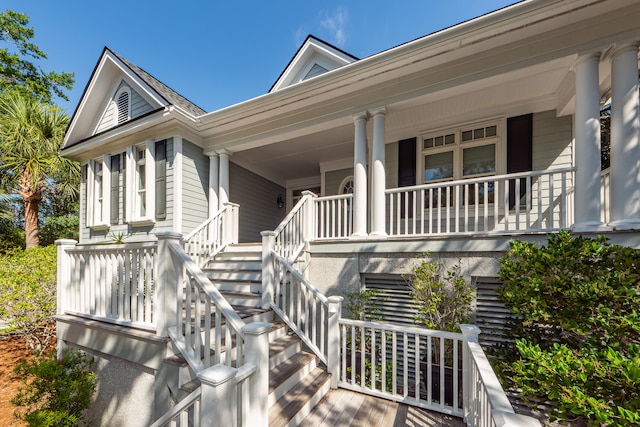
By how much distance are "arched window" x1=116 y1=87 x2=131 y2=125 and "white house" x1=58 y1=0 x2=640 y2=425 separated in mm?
51

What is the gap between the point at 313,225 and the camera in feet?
16.7

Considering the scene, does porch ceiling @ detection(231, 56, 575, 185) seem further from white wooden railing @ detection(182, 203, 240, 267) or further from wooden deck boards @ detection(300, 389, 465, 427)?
wooden deck boards @ detection(300, 389, 465, 427)

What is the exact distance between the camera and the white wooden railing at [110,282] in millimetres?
2830

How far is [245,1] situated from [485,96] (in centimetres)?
727

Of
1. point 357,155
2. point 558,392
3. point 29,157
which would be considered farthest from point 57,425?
point 29,157

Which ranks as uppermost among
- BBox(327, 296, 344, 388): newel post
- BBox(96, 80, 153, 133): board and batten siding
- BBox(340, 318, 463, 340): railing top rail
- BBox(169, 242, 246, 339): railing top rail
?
BBox(96, 80, 153, 133): board and batten siding

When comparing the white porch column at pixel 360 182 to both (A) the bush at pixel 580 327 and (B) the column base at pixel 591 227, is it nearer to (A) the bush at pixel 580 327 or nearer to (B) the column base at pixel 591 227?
(A) the bush at pixel 580 327

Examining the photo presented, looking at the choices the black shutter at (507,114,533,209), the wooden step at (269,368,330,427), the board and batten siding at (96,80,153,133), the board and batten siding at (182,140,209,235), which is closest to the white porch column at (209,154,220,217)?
the board and batten siding at (182,140,209,235)

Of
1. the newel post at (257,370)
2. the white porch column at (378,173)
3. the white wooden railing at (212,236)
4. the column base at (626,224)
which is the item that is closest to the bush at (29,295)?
the white wooden railing at (212,236)

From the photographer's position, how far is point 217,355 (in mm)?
2279

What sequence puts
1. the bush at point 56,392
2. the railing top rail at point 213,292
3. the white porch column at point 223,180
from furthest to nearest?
the white porch column at point 223,180 → the bush at point 56,392 → the railing top rail at point 213,292

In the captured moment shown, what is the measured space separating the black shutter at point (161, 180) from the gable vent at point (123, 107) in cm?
184

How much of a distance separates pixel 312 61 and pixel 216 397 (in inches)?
304

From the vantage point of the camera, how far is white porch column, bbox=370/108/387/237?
14.9ft
